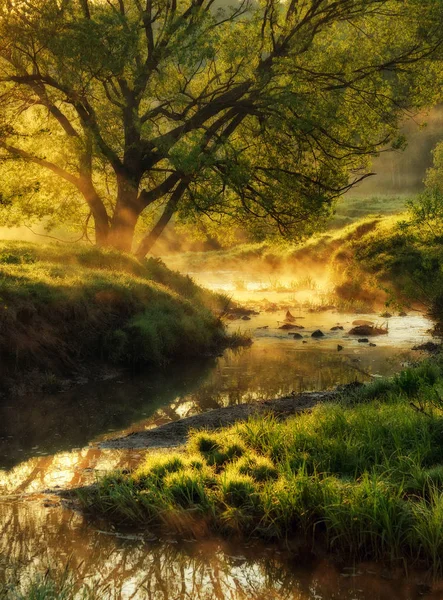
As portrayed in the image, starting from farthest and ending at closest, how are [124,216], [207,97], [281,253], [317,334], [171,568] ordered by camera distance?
[281,253] → [124,216] → [207,97] → [317,334] → [171,568]

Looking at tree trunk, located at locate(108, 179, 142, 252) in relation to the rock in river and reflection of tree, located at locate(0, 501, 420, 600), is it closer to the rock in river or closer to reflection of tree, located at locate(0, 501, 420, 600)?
the rock in river

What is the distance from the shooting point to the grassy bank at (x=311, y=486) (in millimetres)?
8508

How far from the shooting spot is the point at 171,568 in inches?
322

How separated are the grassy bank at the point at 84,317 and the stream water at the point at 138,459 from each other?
38.8 inches

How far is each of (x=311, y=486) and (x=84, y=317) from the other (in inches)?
478

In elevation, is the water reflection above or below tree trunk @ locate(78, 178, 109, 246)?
below

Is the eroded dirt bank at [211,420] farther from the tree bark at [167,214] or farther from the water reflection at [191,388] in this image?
the tree bark at [167,214]

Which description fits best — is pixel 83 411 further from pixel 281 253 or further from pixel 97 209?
pixel 281 253

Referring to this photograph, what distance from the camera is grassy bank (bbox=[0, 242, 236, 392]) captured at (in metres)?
18.3

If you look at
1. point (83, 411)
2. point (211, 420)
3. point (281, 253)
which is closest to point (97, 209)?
point (83, 411)

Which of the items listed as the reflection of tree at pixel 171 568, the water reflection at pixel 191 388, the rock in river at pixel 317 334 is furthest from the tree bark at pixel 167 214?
the reflection of tree at pixel 171 568

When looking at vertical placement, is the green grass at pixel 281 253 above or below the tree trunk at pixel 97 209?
below

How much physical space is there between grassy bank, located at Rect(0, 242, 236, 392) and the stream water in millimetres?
985

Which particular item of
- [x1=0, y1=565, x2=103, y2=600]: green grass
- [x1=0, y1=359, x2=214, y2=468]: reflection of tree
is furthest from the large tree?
[x1=0, y1=565, x2=103, y2=600]: green grass
